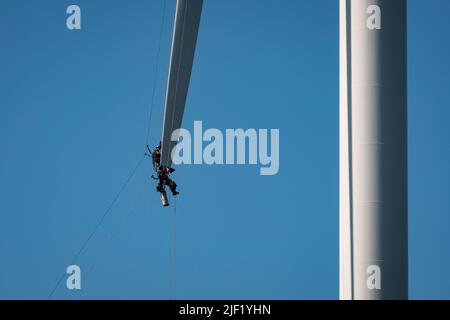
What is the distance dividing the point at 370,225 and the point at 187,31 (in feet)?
45.8

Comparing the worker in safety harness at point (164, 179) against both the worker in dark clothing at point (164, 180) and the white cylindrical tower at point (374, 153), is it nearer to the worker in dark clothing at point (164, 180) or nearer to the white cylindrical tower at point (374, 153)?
the worker in dark clothing at point (164, 180)

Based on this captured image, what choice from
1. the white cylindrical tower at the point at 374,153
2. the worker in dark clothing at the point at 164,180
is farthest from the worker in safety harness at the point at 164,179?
the white cylindrical tower at the point at 374,153

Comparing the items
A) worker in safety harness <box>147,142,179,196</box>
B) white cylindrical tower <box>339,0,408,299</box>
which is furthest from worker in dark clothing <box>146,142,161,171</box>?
white cylindrical tower <box>339,0,408,299</box>

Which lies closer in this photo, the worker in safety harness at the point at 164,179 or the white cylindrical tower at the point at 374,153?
the white cylindrical tower at the point at 374,153

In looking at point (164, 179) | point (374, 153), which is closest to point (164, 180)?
point (164, 179)

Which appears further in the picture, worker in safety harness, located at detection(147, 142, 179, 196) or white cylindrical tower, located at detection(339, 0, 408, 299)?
worker in safety harness, located at detection(147, 142, 179, 196)

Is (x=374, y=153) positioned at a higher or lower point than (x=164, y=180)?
higher

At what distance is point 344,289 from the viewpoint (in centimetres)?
4094

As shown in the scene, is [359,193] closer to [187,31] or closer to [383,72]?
[383,72]

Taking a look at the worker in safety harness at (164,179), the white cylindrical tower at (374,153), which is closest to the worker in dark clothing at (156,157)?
the worker in safety harness at (164,179)

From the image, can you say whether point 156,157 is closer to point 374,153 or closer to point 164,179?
point 164,179

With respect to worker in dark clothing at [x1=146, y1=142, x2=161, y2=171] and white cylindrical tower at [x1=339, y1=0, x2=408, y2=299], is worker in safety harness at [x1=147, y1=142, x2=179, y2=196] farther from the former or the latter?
white cylindrical tower at [x1=339, y1=0, x2=408, y2=299]
